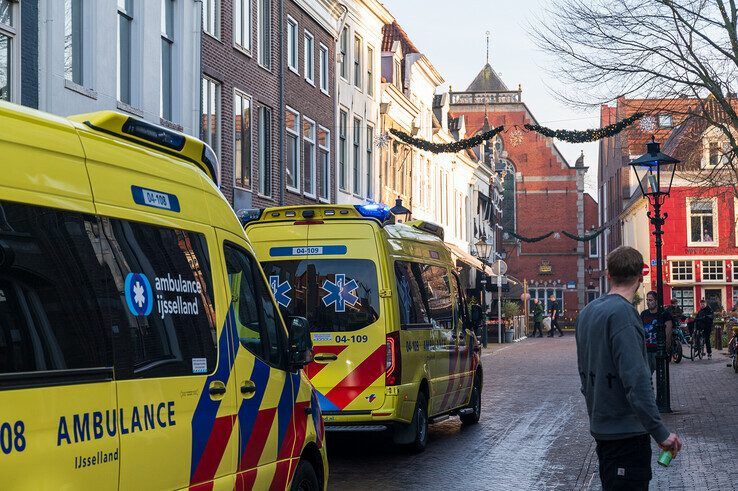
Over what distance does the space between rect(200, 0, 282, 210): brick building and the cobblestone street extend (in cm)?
745

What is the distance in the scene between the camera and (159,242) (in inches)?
201

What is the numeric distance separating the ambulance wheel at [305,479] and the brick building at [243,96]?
50.8 ft

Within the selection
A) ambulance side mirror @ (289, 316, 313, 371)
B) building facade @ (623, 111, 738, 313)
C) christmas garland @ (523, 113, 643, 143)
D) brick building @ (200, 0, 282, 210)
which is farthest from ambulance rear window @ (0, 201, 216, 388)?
building facade @ (623, 111, 738, 313)

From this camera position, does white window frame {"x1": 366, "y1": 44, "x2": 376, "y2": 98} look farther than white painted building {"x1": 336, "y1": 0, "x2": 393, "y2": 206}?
Yes

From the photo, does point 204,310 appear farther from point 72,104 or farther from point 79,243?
point 72,104

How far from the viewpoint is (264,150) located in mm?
26219

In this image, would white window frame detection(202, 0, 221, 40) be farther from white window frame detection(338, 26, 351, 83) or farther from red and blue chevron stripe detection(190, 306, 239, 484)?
red and blue chevron stripe detection(190, 306, 239, 484)

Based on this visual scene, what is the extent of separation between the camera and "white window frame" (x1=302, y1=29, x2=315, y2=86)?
96.5ft

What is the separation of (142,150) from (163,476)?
1.47 meters

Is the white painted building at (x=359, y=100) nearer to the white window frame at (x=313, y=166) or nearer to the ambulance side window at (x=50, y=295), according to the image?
the white window frame at (x=313, y=166)

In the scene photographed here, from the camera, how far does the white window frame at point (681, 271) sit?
57156 mm

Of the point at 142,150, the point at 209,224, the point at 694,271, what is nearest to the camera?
the point at 142,150

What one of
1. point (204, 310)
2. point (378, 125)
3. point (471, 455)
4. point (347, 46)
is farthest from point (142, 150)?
point (378, 125)

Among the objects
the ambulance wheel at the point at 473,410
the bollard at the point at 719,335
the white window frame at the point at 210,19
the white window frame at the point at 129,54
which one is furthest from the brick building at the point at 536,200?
the ambulance wheel at the point at 473,410
